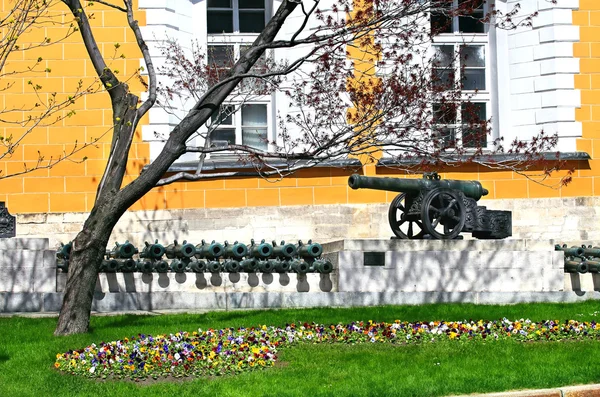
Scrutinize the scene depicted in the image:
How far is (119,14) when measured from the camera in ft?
64.2

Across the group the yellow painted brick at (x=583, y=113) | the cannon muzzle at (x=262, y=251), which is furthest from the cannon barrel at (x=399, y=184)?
the yellow painted brick at (x=583, y=113)

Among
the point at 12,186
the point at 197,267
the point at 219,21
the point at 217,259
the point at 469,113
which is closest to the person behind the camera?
the point at 197,267

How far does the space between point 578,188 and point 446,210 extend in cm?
453

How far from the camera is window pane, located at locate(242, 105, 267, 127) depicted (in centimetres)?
2069

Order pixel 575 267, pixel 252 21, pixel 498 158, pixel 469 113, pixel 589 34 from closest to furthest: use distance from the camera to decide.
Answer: pixel 575 267
pixel 469 113
pixel 498 158
pixel 589 34
pixel 252 21

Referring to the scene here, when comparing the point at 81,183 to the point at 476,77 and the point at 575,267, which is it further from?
the point at 575,267

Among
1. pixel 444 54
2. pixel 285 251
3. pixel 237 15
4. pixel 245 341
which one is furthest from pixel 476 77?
pixel 245 341

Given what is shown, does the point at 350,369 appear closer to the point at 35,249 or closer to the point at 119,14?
the point at 35,249

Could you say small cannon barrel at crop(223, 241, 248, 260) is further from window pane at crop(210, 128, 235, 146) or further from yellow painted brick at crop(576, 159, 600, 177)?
yellow painted brick at crop(576, 159, 600, 177)

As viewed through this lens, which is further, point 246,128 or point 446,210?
point 246,128

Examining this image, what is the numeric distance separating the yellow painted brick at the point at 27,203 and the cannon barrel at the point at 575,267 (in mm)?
8737

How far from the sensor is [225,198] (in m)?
19.5

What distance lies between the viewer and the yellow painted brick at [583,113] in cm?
1992

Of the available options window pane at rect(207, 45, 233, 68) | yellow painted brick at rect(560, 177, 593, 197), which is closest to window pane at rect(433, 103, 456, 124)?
yellow painted brick at rect(560, 177, 593, 197)
